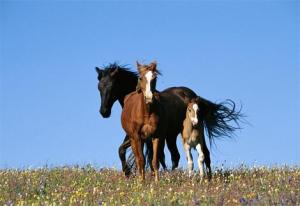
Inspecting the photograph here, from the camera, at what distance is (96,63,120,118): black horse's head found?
17.1 m

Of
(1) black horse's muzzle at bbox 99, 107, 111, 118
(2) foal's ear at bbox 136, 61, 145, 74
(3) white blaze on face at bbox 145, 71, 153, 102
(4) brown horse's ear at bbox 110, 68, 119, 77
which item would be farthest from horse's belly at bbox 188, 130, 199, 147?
(4) brown horse's ear at bbox 110, 68, 119, 77

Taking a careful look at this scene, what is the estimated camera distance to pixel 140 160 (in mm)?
14086

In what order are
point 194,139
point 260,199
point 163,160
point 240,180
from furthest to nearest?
point 163,160
point 194,139
point 240,180
point 260,199

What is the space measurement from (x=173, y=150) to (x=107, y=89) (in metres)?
2.54

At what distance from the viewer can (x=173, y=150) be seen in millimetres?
17625

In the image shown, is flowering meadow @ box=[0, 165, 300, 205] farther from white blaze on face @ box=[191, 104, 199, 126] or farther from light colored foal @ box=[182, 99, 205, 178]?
white blaze on face @ box=[191, 104, 199, 126]

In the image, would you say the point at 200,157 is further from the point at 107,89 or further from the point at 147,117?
the point at 107,89

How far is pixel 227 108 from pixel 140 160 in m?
5.03

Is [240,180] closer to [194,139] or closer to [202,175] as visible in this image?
[202,175]

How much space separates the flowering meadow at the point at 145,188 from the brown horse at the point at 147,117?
717 millimetres

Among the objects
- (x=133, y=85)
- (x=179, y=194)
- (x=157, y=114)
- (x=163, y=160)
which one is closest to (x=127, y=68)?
(x=133, y=85)

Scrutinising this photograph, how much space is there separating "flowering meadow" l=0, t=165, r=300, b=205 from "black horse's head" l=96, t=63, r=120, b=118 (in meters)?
1.66

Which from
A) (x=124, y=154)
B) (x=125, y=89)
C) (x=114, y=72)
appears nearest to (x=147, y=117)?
(x=124, y=154)

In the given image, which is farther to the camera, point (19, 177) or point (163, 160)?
point (163, 160)
